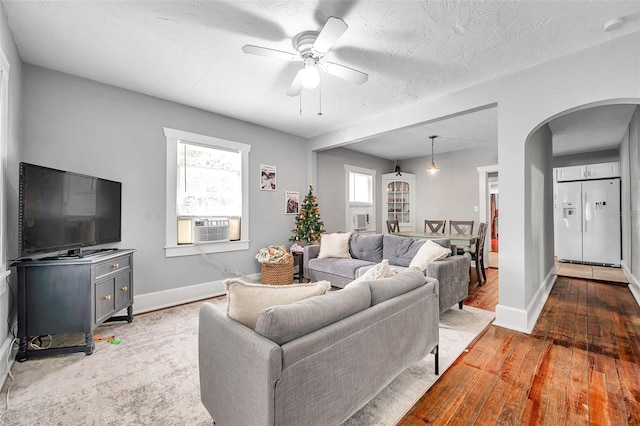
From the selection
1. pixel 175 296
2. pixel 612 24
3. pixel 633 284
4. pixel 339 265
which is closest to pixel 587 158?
pixel 633 284

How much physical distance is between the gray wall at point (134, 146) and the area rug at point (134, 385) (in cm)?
103

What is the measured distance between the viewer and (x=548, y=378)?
2039 mm

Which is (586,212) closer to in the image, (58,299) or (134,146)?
(134,146)

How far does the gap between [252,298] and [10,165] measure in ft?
8.33

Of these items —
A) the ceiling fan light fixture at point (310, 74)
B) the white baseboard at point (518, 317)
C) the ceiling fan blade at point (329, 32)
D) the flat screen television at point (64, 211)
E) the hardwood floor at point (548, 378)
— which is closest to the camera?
the hardwood floor at point (548, 378)

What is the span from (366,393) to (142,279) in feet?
10.2

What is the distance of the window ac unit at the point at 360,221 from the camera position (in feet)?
21.2

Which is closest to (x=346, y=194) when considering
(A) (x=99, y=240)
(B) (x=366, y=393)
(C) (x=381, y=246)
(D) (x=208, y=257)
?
(C) (x=381, y=246)

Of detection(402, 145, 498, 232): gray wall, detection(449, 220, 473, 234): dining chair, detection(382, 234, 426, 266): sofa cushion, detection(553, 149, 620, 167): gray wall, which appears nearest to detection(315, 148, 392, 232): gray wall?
detection(402, 145, 498, 232): gray wall

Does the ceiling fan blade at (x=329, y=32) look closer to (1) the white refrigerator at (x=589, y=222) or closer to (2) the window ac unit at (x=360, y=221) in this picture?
(2) the window ac unit at (x=360, y=221)

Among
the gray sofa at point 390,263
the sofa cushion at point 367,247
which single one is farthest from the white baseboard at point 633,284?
the sofa cushion at point 367,247

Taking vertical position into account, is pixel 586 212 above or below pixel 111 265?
above

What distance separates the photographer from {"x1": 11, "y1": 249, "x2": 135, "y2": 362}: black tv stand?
7.48 ft

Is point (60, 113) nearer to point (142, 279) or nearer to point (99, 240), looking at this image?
point (99, 240)
